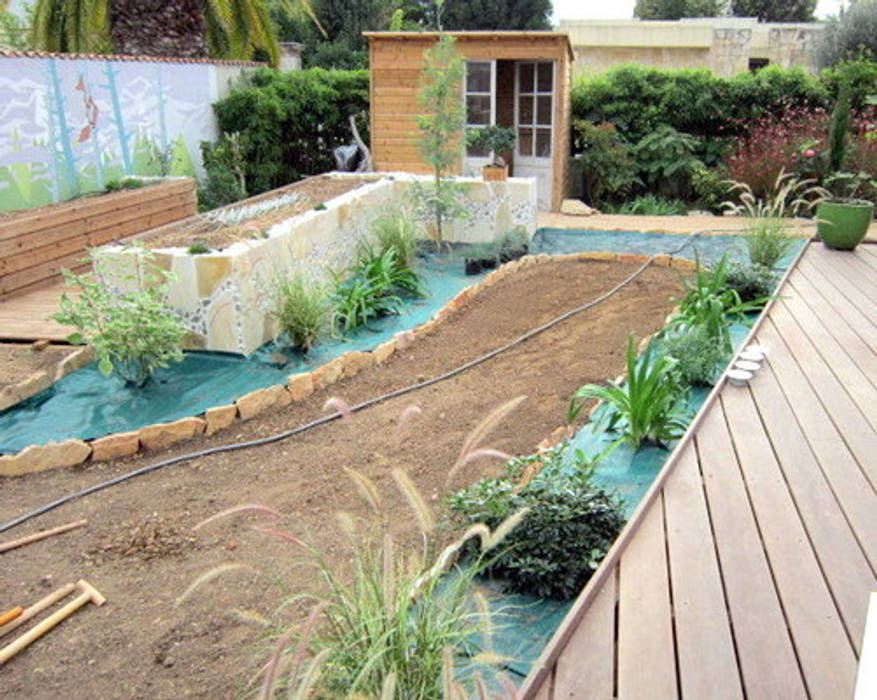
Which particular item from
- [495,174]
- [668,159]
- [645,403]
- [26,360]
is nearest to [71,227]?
[26,360]

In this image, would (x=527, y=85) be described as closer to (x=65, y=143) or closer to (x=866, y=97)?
(x=866, y=97)

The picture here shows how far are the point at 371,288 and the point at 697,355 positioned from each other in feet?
9.48

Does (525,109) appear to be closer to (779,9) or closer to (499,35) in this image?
(499,35)

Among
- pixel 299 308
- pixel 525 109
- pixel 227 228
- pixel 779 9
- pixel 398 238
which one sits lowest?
pixel 299 308

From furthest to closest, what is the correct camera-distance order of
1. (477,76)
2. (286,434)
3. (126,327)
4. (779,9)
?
(779,9), (477,76), (126,327), (286,434)

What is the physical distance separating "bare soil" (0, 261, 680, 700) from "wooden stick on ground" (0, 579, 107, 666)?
3cm

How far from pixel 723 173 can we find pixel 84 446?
9743 millimetres

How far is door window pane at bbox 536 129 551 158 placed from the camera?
1125cm

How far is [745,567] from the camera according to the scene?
2.42m

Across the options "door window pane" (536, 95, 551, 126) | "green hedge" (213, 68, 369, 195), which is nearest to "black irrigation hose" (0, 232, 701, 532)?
"door window pane" (536, 95, 551, 126)

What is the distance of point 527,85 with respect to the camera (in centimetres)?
1118

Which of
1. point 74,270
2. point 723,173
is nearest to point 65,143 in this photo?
point 74,270

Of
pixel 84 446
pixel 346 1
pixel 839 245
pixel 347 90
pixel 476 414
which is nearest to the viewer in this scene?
pixel 84 446

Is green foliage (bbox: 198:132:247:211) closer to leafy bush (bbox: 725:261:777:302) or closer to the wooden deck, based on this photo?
leafy bush (bbox: 725:261:777:302)
